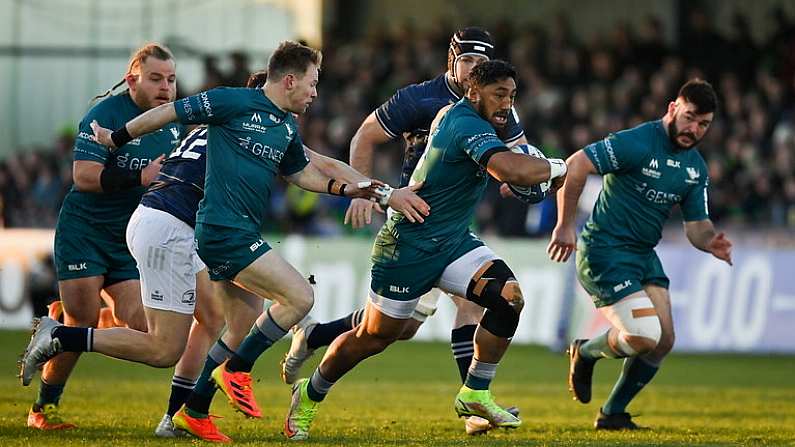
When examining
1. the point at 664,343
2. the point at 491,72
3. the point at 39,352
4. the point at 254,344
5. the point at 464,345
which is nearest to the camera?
the point at 491,72

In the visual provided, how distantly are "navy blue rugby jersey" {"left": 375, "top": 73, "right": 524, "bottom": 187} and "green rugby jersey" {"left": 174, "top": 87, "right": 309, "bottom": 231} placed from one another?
1611mm

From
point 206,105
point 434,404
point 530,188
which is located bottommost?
point 434,404

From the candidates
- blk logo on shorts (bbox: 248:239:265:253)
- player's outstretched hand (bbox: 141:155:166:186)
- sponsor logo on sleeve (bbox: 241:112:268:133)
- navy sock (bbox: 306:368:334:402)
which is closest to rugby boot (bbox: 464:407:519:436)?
navy sock (bbox: 306:368:334:402)

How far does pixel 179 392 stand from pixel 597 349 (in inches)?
131

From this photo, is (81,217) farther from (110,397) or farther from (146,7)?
(146,7)

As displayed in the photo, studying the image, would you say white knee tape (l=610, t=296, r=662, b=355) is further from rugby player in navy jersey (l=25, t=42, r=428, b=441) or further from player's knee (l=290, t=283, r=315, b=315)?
player's knee (l=290, t=283, r=315, b=315)

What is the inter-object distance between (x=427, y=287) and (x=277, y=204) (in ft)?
44.4

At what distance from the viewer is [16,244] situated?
21.2 metres

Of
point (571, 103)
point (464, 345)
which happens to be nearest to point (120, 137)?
point (464, 345)

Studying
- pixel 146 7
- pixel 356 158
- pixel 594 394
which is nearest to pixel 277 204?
pixel 146 7

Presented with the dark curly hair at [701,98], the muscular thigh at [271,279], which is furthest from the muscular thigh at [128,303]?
the dark curly hair at [701,98]

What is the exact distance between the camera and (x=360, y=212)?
10062 mm

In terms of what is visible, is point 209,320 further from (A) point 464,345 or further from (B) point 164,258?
(A) point 464,345

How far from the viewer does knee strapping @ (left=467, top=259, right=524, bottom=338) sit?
963 cm
